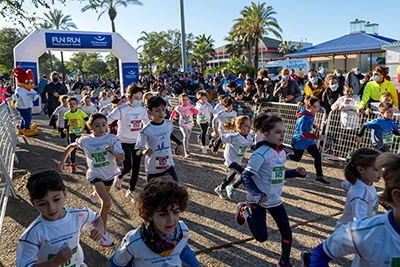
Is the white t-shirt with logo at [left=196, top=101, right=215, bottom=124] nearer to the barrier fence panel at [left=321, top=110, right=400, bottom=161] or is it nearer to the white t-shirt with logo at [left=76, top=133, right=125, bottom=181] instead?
the barrier fence panel at [left=321, top=110, right=400, bottom=161]

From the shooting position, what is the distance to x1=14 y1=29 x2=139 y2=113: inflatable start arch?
48.3 ft

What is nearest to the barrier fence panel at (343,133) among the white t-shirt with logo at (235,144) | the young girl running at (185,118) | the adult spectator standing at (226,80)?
the white t-shirt with logo at (235,144)

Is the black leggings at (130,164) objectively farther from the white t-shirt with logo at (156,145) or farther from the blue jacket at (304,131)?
the blue jacket at (304,131)

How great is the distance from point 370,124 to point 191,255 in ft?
16.4

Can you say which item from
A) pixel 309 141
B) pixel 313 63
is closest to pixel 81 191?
pixel 309 141

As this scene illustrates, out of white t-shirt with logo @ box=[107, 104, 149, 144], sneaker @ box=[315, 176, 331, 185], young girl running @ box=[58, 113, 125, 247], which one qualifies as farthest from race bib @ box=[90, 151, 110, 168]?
sneaker @ box=[315, 176, 331, 185]

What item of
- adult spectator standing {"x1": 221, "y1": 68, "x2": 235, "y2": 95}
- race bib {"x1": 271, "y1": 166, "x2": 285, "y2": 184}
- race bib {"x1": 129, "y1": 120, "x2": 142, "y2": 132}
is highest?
adult spectator standing {"x1": 221, "y1": 68, "x2": 235, "y2": 95}

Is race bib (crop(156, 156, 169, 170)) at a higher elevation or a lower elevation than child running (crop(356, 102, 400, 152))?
lower

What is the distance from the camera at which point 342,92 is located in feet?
26.2

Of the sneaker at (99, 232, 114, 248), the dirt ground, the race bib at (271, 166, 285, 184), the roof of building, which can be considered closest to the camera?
the race bib at (271, 166, 285, 184)

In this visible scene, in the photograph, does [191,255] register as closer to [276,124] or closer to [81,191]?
[276,124]

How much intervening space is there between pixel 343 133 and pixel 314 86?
6.76 ft

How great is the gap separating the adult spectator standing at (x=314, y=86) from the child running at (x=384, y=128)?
117 inches

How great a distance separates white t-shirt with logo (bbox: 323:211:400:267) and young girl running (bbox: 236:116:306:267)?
1.42 m
